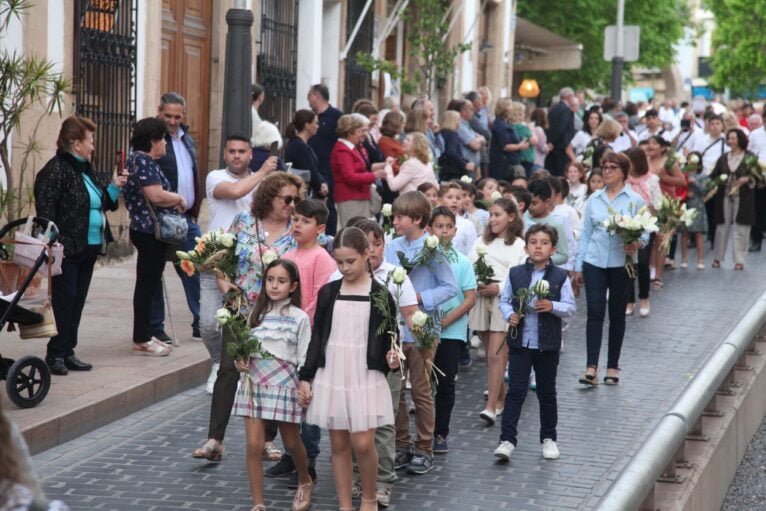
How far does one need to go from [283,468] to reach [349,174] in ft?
23.8

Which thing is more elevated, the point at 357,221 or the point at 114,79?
the point at 114,79

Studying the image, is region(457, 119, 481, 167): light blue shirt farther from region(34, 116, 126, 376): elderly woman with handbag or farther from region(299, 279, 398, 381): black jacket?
region(299, 279, 398, 381): black jacket

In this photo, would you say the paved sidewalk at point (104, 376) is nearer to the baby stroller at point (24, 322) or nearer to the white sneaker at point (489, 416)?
the baby stroller at point (24, 322)

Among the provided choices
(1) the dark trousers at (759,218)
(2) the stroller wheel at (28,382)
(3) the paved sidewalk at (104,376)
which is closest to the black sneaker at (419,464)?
(3) the paved sidewalk at (104,376)

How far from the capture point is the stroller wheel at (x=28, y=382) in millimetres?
8695

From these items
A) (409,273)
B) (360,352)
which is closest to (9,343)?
(409,273)

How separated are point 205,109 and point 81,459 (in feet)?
38.3

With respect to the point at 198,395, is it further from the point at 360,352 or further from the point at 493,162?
the point at 493,162

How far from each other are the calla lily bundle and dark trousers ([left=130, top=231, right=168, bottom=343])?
259 centimetres

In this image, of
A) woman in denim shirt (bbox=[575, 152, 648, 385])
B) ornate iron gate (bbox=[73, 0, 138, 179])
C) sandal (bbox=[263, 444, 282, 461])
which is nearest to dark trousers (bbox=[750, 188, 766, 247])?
ornate iron gate (bbox=[73, 0, 138, 179])

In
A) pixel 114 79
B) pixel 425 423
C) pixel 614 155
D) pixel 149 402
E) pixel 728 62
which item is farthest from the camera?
pixel 728 62

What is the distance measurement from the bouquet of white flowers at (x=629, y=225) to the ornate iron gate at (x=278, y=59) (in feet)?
32.9

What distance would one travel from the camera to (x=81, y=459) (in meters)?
8.40

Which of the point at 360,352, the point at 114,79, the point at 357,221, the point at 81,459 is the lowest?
the point at 81,459
